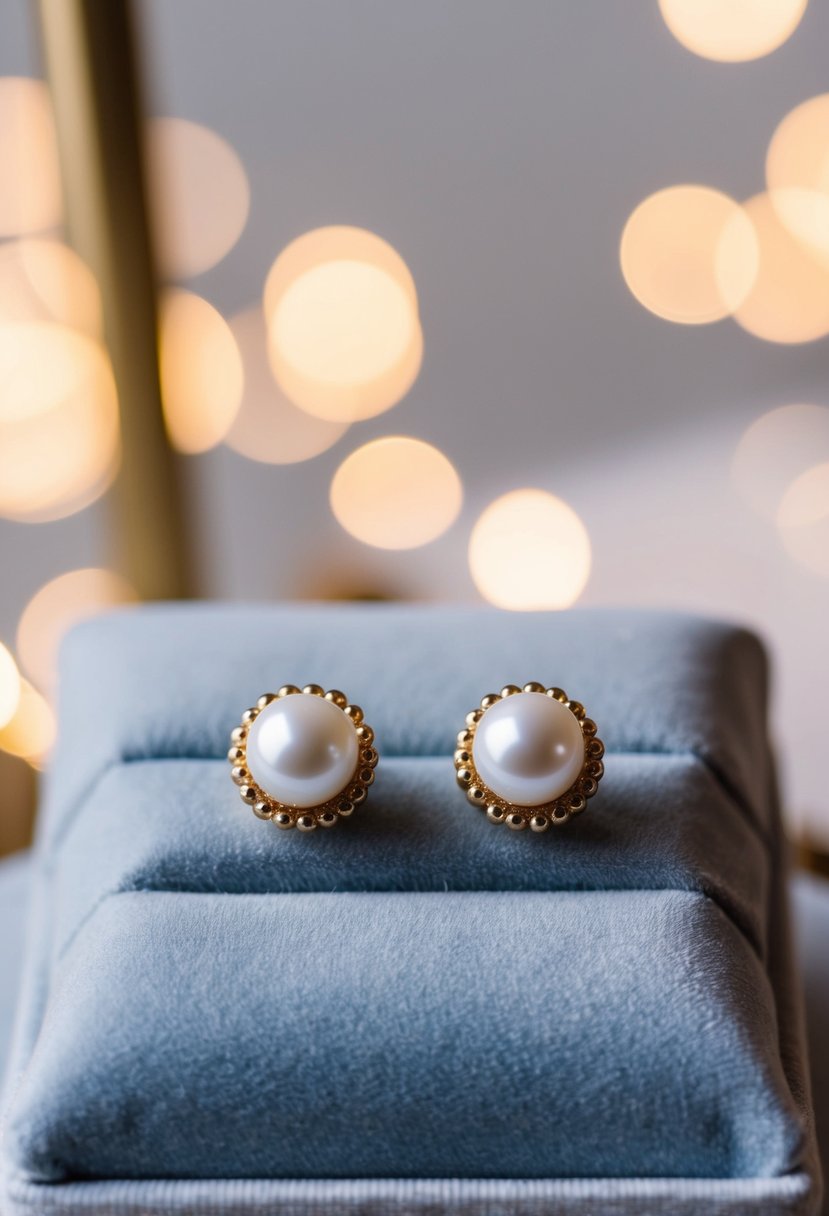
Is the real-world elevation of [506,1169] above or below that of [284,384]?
below

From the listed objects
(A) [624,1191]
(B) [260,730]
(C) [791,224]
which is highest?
(C) [791,224]

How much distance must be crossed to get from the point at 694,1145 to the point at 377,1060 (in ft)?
0.32

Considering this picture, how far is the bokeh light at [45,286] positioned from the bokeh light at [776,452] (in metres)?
0.55

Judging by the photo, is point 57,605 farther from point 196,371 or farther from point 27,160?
point 27,160

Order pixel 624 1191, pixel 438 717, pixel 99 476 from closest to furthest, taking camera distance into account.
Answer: pixel 624 1191 < pixel 438 717 < pixel 99 476

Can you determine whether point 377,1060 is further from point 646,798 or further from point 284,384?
point 284,384

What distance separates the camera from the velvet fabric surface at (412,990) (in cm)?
35

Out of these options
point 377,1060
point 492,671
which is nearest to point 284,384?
point 492,671

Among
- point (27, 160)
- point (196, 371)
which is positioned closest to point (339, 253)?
point (196, 371)

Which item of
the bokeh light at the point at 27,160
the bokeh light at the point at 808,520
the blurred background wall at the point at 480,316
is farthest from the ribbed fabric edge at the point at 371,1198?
the bokeh light at the point at 27,160

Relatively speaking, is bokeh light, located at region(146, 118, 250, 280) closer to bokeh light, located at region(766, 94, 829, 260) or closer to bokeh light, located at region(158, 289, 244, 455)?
bokeh light, located at region(158, 289, 244, 455)

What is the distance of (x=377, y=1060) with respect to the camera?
36 cm

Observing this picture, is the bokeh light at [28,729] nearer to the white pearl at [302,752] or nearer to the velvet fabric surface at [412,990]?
the velvet fabric surface at [412,990]

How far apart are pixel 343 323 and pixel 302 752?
682 millimetres
